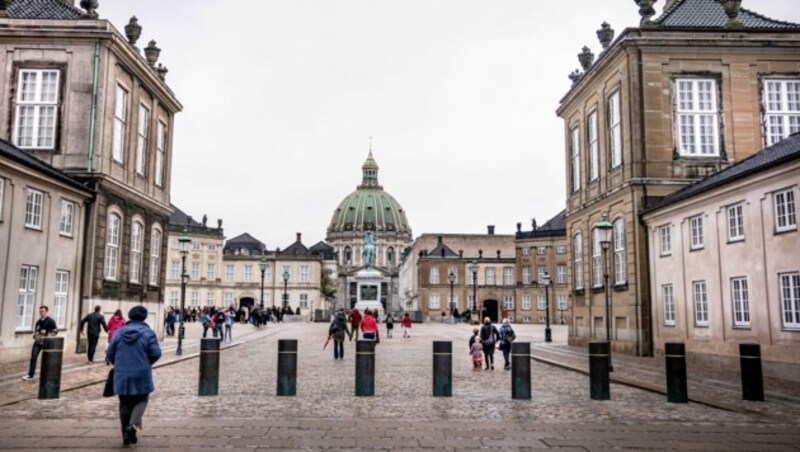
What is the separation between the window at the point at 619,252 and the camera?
2815 cm

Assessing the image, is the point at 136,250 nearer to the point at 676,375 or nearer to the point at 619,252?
the point at 619,252

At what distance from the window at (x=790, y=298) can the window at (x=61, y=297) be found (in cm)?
2189

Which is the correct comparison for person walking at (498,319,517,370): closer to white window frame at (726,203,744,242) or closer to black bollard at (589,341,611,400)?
white window frame at (726,203,744,242)

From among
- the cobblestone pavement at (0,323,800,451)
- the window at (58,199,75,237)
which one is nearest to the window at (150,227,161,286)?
the window at (58,199,75,237)

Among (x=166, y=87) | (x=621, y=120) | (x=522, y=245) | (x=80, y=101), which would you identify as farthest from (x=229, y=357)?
(x=522, y=245)

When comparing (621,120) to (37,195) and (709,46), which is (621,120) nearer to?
(709,46)

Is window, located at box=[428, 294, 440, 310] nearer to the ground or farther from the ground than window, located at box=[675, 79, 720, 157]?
nearer to the ground

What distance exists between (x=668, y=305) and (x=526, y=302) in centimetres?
6841

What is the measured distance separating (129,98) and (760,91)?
24.5 m

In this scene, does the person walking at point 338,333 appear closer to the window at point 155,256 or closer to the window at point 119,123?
the window at point 119,123

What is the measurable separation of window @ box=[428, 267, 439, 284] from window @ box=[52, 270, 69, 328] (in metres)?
76.8

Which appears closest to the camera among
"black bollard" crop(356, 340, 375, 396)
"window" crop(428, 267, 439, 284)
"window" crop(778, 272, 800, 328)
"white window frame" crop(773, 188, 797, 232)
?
"black bollard" crop(356, 340, 375, 396)

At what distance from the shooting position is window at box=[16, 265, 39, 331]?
22.2 meters

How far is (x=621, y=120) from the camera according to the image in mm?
28016
